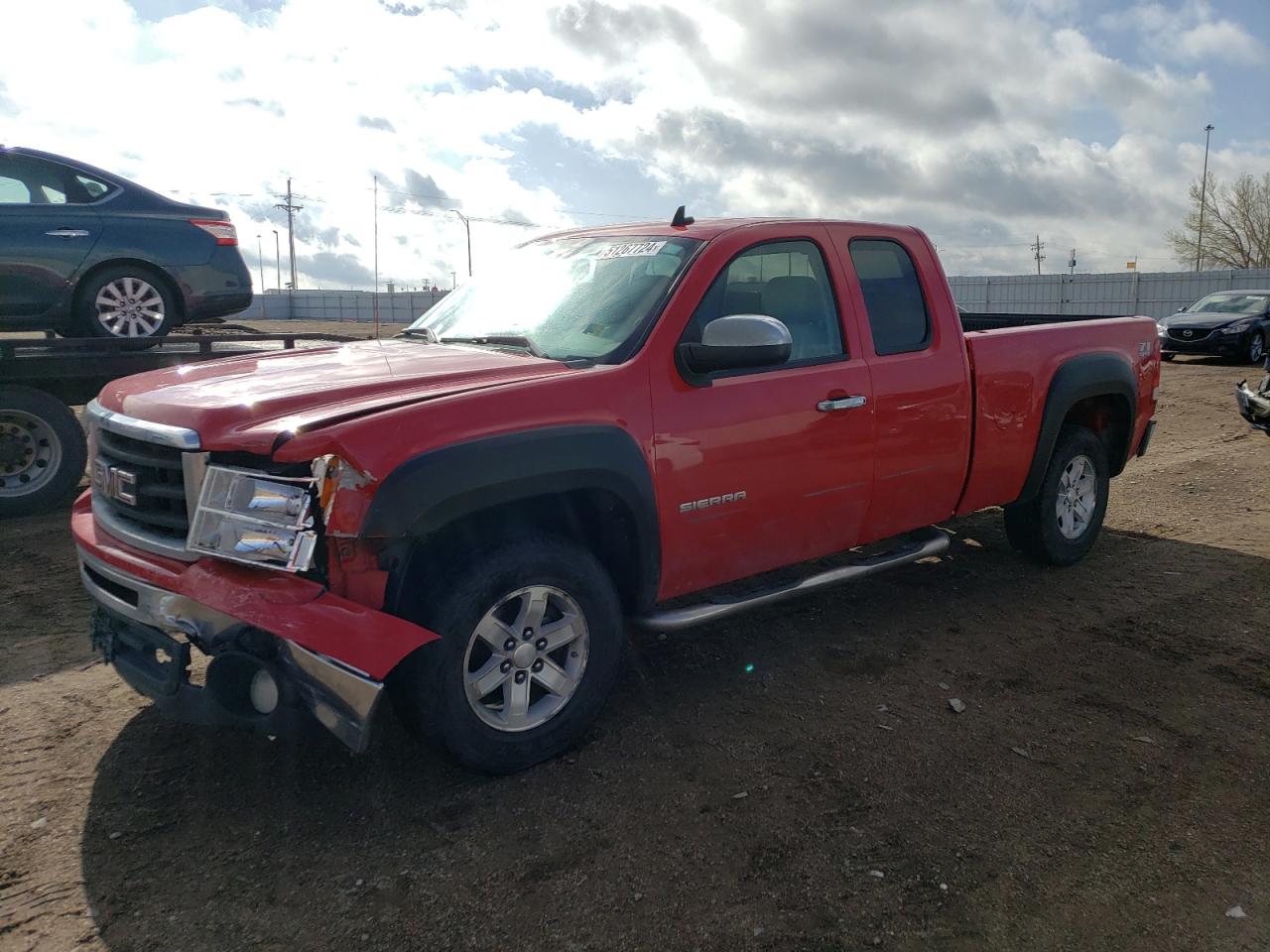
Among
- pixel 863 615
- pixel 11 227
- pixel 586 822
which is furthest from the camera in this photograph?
pixel 11 227

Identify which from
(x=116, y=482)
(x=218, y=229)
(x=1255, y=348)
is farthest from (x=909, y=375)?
(x=1255, y=348)

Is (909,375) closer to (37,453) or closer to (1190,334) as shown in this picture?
(37,453)

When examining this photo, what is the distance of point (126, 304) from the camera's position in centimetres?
738

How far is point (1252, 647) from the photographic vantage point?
469cm

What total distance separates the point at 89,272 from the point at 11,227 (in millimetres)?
551

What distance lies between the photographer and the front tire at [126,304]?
7.18 metres

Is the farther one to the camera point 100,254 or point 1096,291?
point 1096,291

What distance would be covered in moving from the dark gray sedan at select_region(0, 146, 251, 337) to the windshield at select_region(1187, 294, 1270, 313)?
19.5m

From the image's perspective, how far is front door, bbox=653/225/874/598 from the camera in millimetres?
3689

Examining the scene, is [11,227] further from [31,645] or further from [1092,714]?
[1092,714]

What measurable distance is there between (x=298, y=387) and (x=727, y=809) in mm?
2019

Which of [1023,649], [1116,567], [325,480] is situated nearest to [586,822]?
[325,480]

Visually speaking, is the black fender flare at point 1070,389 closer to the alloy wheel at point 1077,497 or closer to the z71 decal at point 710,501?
the alloy wheel at point 1077,497

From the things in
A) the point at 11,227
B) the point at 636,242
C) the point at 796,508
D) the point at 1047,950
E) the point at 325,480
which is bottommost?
the point at 1047,950
